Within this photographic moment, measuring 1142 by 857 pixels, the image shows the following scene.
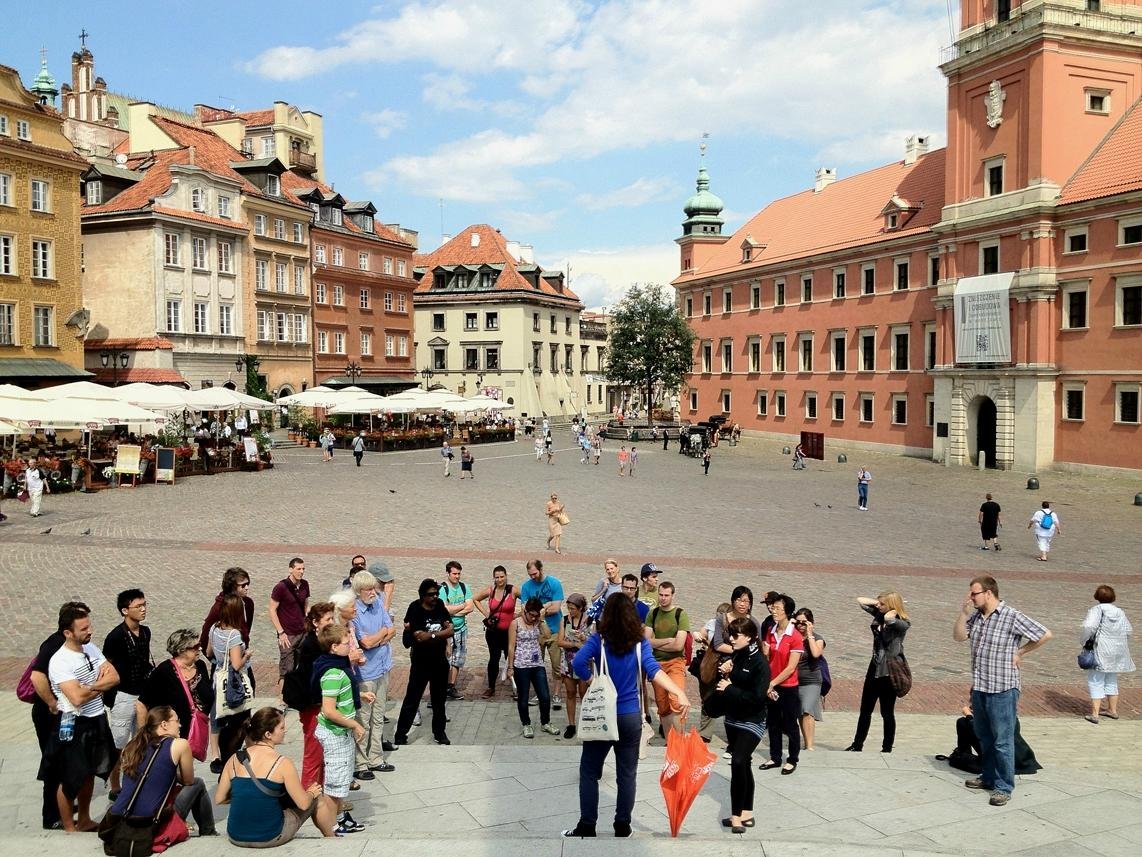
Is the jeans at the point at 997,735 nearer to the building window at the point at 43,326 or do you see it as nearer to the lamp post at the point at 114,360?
the building window at the point at 43,326

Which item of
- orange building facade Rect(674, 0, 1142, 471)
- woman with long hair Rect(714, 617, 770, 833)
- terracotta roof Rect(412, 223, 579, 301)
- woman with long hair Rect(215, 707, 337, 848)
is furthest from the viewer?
terracotta roof Rect(412, 223, 579, 301)

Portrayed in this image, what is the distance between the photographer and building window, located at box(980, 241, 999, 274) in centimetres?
4353

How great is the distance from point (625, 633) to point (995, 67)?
4490 centimetres

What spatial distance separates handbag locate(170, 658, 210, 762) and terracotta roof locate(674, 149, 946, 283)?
48.6 m

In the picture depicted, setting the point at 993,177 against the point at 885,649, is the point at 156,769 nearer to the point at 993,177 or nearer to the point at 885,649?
the point at 885,649

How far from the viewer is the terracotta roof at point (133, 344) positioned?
159 ft

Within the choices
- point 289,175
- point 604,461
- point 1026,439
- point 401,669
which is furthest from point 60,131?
point 1026,439

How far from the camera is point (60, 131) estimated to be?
41469 millimetres

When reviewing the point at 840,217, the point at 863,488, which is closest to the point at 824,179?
the point at 840,217

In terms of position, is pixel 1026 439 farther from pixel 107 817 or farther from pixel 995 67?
pixel 107 817

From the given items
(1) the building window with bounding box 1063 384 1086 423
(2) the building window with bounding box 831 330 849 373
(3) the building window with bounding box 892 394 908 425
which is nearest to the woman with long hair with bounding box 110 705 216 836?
(1) the building window with bounding box 1063 384 1086 423

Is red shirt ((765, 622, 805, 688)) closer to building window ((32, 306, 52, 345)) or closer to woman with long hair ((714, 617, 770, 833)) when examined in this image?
woman with long hair ((714, 617, 770, 833))

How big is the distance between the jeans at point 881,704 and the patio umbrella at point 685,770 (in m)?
2.97

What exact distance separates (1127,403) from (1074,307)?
16.0 ft
